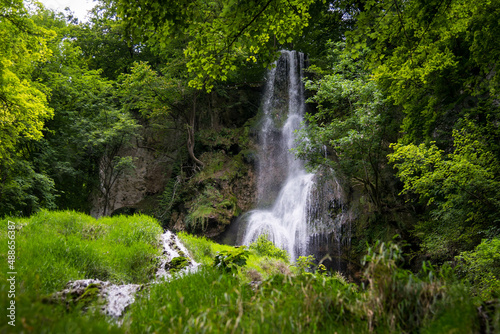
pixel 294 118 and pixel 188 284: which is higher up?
pixel 294 118

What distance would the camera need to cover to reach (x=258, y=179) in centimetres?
1662

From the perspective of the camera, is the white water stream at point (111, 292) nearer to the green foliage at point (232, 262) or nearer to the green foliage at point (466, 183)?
the green foliage at point (232, 262)

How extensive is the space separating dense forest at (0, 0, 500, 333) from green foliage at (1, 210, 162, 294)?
0.04 meters

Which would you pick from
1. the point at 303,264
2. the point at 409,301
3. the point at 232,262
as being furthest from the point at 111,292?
the point at 409,301

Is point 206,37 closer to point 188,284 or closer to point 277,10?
point 277,10

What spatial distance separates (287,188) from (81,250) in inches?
422

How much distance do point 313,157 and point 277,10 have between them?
680 cm

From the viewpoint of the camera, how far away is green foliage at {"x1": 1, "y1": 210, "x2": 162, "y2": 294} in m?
4.30

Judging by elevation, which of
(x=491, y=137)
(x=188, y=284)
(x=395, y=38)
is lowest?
(x=188, y=284)

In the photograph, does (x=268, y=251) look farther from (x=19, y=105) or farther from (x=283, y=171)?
(x=19, y=105)

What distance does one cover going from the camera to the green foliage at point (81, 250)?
4305 mm

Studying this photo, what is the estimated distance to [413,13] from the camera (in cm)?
450

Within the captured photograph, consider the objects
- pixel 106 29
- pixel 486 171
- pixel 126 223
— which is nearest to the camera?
pixel 486 171

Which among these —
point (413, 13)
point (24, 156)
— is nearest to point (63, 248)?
point (413, 13)
